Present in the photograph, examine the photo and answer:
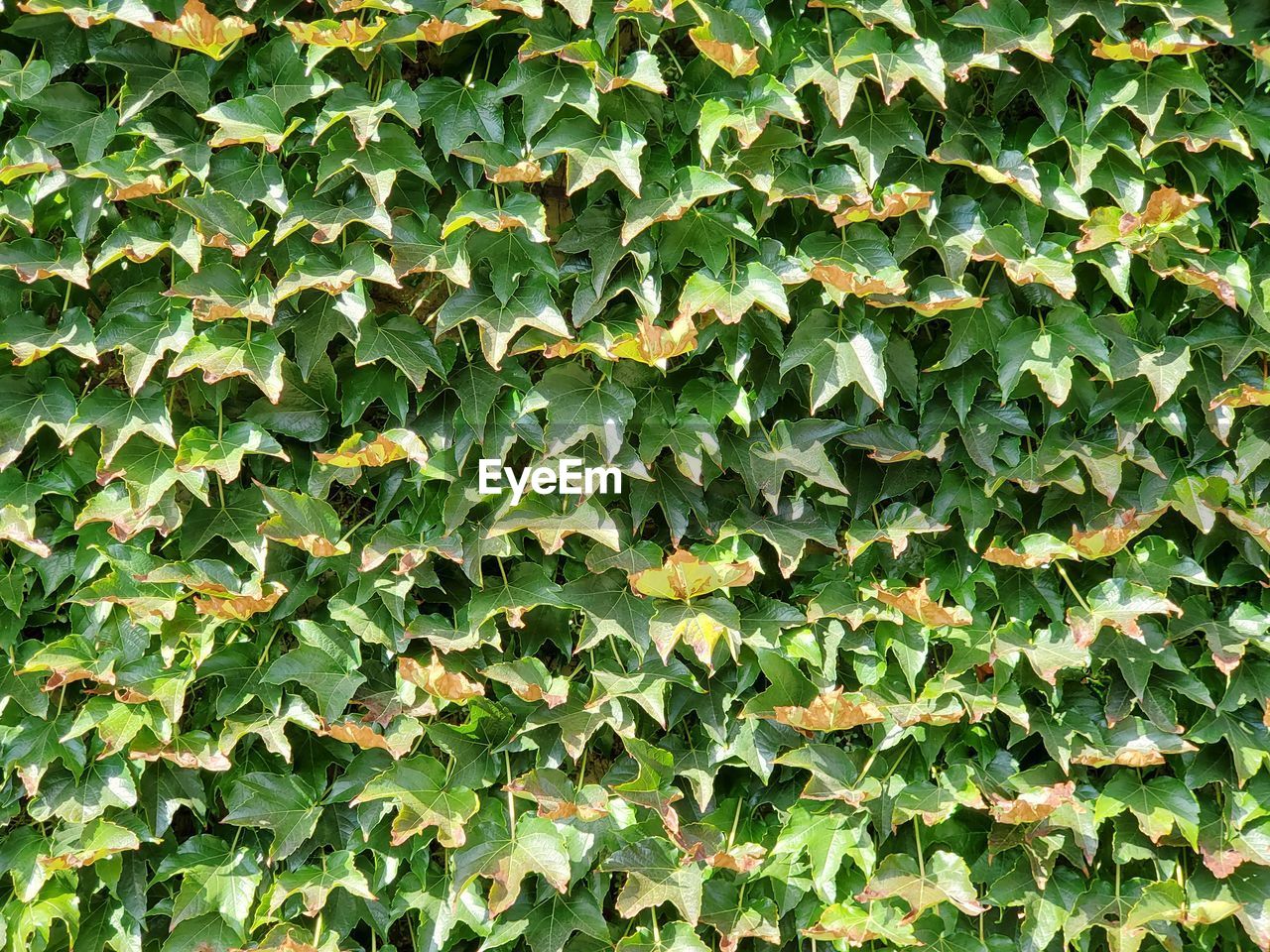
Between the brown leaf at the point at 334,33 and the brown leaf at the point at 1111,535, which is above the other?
the brown leaf at the point at 334,33

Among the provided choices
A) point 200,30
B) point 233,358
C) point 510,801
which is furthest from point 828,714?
point 200,30

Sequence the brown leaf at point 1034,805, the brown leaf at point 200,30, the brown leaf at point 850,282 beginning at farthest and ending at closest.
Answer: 1. the brown leaf at point 1034,805
2. the brown leaf at point 850,282
3. the brown leaf at point 200,30

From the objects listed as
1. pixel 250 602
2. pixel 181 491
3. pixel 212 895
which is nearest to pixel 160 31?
pixel 181 491

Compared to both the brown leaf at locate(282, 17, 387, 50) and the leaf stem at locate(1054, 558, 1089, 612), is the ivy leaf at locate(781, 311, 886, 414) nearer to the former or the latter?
the leaf stem at locate(1054, 558, 1089, 612)

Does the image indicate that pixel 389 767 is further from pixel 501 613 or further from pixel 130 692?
pixel 130 692

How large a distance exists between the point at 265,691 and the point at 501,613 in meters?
0.48

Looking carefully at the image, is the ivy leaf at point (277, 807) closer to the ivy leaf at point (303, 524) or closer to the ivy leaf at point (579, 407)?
the ivy leaf at point (303, 524)

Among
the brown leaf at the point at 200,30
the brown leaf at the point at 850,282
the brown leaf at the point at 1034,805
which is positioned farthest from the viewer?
the brown leaf at the point at 1034,805

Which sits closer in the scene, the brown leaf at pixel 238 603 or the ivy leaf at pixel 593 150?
the ivy leaf at pixel 593 150

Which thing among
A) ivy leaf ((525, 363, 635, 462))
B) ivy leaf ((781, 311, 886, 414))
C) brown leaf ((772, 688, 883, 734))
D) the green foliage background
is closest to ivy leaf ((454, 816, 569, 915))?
the green foliage background

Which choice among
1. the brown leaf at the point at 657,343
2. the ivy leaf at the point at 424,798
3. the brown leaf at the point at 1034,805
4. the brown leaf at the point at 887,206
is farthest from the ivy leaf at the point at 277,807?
the brown leaf at the point at 887,206
